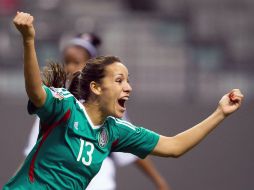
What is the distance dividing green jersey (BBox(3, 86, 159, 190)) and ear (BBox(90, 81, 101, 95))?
0.13 metres

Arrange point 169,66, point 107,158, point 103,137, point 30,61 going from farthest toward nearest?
point 169,66 < point 107,158 < point 103,137 < point 30,61

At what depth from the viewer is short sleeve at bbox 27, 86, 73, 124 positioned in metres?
3.70

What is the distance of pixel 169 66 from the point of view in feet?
29.9

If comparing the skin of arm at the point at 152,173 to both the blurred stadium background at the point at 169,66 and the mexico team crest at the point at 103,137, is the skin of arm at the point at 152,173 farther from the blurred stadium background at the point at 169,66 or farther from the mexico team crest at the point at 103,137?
the blurred stadium background at the point at 169,66

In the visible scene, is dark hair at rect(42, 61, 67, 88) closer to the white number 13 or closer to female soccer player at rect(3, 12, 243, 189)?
female soccer player at rect(3, 12, 243, 189)

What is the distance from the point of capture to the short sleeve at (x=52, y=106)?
146 inches

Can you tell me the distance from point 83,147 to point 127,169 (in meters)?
3.81

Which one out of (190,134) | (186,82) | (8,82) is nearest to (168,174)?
(186,82)

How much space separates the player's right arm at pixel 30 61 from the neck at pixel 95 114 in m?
0.51

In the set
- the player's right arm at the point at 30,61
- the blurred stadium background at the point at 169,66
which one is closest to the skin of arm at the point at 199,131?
the player's right arm at the point at 30,61

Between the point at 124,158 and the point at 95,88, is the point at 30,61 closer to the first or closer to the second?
the point at 95,88

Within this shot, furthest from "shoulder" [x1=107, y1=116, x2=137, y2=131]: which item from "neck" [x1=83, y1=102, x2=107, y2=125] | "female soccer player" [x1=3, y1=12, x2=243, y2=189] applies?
"neck" [x1=83, y1=102, x2=107, y2=125]

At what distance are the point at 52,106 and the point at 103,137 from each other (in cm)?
51

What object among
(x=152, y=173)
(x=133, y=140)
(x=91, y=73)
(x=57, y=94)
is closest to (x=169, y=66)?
(x=152, y=173)
